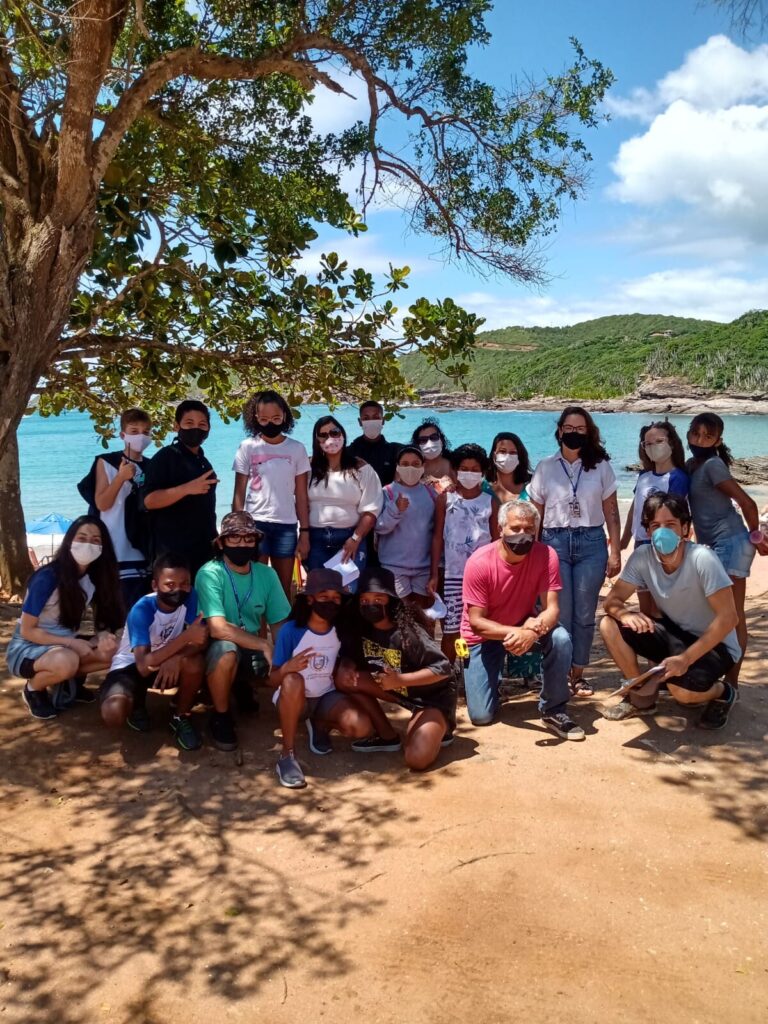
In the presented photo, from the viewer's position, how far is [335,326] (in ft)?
21.2

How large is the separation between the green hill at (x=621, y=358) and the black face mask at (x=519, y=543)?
6439 centimetres

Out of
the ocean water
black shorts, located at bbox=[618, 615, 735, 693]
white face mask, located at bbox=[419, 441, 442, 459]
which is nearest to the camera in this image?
black shorts, located at bbox=[618, 615, 735, 693]

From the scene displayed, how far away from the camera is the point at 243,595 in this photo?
16.2 feet

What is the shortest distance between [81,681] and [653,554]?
3880 millimetres

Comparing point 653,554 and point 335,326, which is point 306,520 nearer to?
point 335,326

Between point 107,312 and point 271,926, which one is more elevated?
point 107,312

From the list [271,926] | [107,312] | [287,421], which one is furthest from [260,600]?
[107,312]

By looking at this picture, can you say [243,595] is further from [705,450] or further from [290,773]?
[705,450]

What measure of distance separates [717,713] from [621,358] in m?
98.2

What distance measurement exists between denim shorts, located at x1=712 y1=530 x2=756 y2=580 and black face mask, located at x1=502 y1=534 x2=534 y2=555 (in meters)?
1.46

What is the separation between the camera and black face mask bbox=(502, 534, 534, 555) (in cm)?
473

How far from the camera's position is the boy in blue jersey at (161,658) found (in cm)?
470

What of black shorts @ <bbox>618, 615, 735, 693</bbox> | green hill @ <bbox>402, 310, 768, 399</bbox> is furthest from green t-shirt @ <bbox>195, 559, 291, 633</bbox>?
green hill @ <bbox>402, 310, 768, 399</bbox>

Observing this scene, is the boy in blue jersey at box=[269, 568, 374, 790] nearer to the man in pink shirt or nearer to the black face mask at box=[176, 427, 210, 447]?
the man in pink shirt
